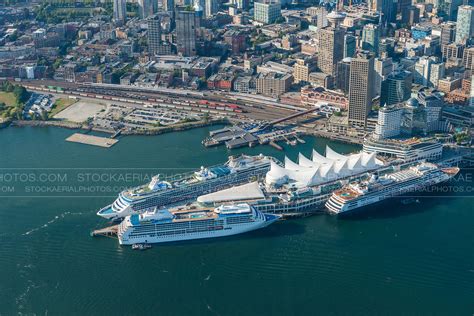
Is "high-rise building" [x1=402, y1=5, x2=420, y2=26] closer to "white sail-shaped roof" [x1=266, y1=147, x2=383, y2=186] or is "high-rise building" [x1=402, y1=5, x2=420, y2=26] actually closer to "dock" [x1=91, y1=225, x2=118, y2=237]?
"white sail-shaped roof" [x1=266, y1=147, x2=383, y2=186]

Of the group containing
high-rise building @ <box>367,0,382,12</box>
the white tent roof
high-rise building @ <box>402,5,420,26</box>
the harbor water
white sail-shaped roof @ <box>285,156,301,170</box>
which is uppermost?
high-rise building @ <box>367,0,382,12</box>

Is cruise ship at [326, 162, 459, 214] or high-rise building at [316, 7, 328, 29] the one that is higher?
high-rise building at [316, 7, 328, 29]

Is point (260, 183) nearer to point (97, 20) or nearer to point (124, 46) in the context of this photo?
point (124, 46)

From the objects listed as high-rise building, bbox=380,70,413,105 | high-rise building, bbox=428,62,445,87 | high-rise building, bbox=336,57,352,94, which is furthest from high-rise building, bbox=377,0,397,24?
high-rise building, bbox=380,70,413,105

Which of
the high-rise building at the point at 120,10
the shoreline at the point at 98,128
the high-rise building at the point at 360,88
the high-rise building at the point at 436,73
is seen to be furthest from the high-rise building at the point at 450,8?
the shoreline at the point at 98,128

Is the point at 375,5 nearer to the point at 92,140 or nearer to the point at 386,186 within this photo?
the point at 92,140

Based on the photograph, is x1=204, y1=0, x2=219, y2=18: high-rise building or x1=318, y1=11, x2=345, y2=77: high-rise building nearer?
x1=318, y1=11, x2=345, y2=77: high-rise building

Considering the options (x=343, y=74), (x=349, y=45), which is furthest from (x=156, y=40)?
(x=343, y=74)
